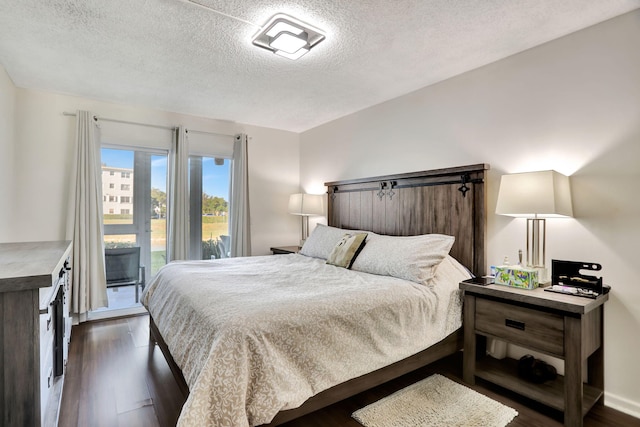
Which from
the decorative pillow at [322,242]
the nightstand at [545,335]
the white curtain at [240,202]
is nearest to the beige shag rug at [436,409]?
the nightstand at [545,335]

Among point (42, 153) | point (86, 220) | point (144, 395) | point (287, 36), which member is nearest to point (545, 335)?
point (287, 36)

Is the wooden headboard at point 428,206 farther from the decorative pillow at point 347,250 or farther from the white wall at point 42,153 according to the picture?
the white wall at point 42,153

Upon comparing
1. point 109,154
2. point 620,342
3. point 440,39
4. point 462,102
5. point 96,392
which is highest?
point 440,39

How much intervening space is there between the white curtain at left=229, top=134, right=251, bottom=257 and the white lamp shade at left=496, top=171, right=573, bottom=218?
3.12m

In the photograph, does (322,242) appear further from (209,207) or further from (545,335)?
(545,335)

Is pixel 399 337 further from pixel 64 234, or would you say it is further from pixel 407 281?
pixel 64 234

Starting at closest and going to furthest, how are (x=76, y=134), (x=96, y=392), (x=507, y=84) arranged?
(x=96, y=392)
(x=507, y=84)
(x=76, y=134)

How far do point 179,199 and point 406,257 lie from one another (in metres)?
2.78

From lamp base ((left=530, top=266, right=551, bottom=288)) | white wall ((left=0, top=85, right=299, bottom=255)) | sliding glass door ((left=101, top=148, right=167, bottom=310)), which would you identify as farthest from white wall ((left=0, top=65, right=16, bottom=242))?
lamp base ((left=530, top=266, right=551, bottom=288))

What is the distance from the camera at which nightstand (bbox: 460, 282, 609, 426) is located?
5.99ft

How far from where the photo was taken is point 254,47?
2.44 m

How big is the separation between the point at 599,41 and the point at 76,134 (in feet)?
14.9

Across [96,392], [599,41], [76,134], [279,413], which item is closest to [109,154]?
[76,134]

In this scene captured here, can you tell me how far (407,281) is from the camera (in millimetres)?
2408
